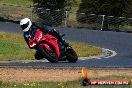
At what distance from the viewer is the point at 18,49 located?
2569cm

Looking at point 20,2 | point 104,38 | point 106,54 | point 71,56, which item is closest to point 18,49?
point 106,54

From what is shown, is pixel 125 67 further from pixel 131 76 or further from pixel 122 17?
pixel 122 17

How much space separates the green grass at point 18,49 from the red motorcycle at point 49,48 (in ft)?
13.0

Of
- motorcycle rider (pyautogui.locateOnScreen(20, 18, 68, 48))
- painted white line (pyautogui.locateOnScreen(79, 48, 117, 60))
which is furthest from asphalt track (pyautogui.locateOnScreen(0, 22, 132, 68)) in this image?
motorcycle rider (pyautogui.locateOnScreen(20, 18, 68, 48))

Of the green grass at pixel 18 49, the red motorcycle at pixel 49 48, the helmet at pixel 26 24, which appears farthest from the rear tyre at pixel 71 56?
the green grass at pixel 18 49

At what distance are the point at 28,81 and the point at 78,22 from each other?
2401cm

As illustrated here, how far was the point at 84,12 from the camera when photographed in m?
40.8

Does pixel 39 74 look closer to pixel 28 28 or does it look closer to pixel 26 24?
pixel 28 28

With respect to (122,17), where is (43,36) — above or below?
above

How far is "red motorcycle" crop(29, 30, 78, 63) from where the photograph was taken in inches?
656

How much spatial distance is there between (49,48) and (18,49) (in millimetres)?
8715

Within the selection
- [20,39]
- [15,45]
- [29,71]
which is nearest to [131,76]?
[29,71]

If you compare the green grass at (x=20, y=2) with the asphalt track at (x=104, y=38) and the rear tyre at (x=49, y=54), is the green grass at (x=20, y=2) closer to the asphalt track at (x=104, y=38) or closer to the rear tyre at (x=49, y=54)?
the asphalt track at (x=104, y=38)

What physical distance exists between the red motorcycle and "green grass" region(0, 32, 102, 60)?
3975 mm
